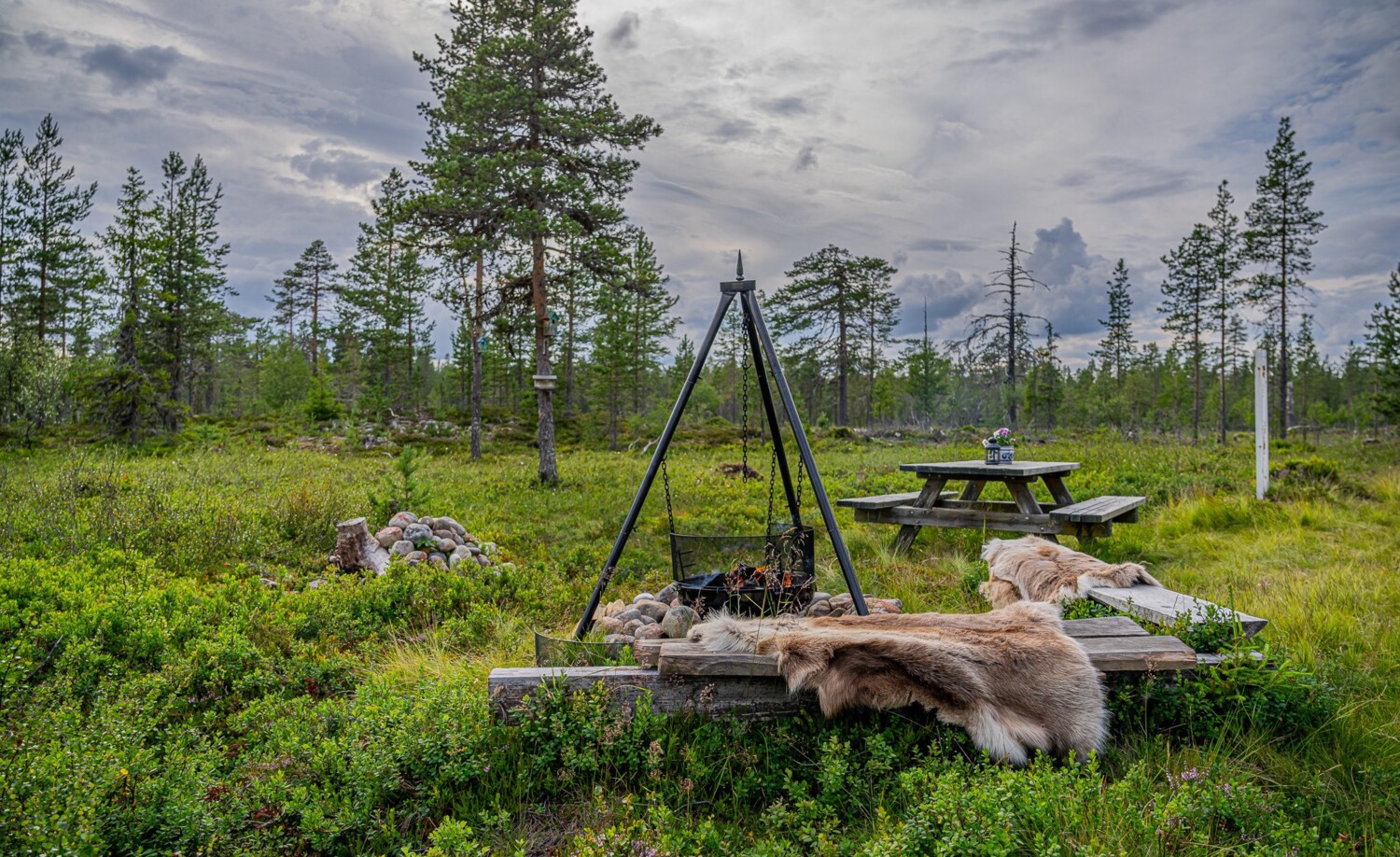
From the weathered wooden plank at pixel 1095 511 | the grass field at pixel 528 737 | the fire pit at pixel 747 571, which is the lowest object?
the grass field at pixel 528 737

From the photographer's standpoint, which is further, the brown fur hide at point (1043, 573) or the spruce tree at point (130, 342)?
the spruce tree at point (130, 342)

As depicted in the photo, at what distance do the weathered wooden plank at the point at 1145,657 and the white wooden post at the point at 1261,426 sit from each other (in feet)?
20.8

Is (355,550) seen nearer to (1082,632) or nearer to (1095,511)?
(1082,632)

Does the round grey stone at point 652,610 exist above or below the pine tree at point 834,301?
below

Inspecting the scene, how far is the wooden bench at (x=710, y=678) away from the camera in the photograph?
113 inches

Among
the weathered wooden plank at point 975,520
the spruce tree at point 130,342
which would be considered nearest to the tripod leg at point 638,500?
the weathered wooden plank at point 975,520

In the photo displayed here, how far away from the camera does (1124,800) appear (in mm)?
2230

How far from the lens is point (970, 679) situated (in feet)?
8.80

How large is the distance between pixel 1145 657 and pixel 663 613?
108 inches

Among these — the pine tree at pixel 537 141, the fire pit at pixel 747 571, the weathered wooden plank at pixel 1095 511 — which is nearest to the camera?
the fire pit at pixel 747 571

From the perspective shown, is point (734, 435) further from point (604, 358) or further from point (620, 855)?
point (620, 855)

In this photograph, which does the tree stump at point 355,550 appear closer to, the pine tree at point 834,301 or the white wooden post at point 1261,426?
the white wooden post at point 1261,426

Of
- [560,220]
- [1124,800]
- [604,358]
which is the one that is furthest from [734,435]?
[1124,800]

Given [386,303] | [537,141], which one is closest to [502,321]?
[537,141]
